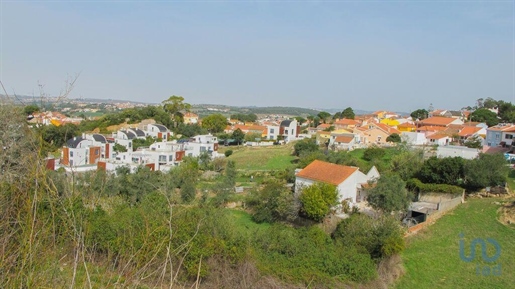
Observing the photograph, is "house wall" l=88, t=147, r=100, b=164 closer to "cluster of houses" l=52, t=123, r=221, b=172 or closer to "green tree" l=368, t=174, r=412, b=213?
"cluster of houses" l=52, t=123, r=221, b=172

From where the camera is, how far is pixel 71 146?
26.7m

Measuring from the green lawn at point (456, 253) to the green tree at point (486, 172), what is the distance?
1.26 m

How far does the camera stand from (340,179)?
1622 cm

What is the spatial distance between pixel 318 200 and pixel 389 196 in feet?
7.73

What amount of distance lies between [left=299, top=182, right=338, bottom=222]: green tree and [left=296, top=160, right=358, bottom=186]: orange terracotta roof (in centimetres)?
123

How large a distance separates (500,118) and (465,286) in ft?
116

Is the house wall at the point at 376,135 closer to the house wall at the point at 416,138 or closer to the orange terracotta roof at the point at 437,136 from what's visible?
the house wall at the point at 416,138

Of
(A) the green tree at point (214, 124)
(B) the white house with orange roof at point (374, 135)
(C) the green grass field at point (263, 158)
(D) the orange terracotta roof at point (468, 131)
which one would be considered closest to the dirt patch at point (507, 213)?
(C) the green grass field at point (263, 158)

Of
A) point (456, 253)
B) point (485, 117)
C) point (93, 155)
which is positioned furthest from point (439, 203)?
point (485, 117)

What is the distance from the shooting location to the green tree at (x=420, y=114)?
4934 cm

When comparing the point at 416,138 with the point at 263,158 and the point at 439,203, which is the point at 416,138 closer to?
the point at 263,158

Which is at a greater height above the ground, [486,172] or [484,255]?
[486,172]

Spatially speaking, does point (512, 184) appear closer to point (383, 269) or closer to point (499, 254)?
point (499, 254)

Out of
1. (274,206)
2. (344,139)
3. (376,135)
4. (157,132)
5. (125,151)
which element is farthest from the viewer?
(157,132)
